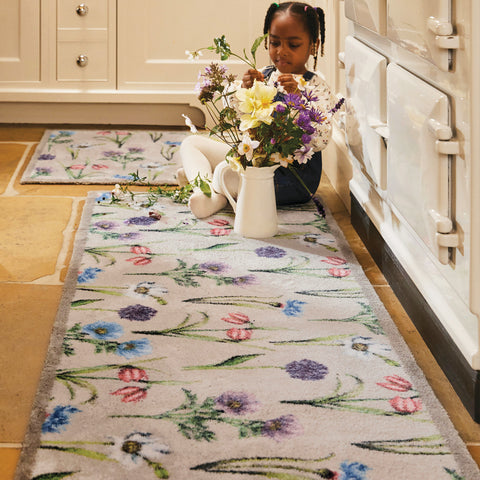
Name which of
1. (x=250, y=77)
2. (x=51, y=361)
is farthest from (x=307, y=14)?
(x=51, y=361)

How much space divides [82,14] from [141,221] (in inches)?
54.4

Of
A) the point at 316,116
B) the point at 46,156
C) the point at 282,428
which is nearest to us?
the point at 282,428

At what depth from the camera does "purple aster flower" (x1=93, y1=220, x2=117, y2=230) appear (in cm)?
210

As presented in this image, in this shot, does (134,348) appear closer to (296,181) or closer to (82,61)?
(296,181)

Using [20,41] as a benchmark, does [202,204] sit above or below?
below

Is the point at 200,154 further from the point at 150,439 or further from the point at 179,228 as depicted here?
the point at 150,439

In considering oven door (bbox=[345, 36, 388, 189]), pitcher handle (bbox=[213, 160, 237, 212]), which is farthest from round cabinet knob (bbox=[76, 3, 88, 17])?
oven door (bbox=[345, 36, 388, 189])

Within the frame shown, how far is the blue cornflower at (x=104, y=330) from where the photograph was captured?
1.49 m

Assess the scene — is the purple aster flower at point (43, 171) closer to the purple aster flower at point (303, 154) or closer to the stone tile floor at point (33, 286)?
the stone tile floor at point (33, 286)

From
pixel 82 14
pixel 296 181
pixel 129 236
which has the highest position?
pixel 82 14

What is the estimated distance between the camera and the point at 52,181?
2500 millimetres

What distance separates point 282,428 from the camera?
1.19 meters

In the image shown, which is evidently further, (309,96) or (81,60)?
(81,60)

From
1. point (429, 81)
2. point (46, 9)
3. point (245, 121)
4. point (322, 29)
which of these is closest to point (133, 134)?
point (46, 9)
